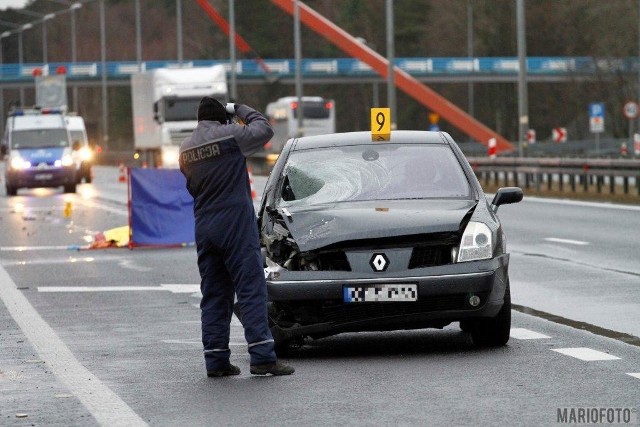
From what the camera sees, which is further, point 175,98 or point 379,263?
point 175,98

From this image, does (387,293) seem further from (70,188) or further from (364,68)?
(364,68)

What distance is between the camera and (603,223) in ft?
89.4

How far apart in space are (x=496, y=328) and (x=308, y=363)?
50.5 inches

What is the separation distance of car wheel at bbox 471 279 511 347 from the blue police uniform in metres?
1.75

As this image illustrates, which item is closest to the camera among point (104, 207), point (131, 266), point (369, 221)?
point (369, 221)

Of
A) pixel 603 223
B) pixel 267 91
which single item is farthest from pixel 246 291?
pixel 267 91

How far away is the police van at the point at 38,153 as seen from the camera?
4841 centimetres

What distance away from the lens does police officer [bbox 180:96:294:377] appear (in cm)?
1038

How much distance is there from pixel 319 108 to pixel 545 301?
69617 millimetres

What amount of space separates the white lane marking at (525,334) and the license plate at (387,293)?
1355mm

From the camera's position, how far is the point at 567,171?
3888 cm

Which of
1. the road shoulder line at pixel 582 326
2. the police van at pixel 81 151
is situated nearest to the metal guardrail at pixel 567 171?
the police van at pixel 81 151
